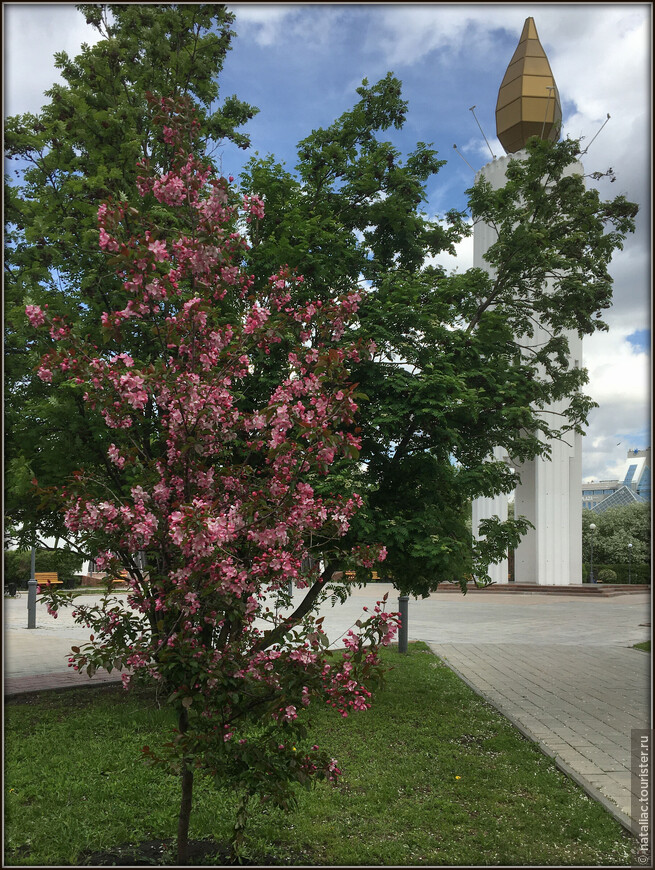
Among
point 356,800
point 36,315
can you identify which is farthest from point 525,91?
point 36,315

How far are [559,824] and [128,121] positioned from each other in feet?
A: 27.0

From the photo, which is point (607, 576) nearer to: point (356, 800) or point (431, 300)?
point (431, 300)

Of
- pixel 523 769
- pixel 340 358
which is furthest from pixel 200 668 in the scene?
pixel 523 769

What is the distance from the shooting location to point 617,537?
47406 millimetres

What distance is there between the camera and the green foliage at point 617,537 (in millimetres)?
46812

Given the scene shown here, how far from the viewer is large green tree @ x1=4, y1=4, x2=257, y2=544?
7.42m

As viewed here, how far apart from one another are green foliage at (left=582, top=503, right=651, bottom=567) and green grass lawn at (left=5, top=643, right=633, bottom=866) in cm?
4176

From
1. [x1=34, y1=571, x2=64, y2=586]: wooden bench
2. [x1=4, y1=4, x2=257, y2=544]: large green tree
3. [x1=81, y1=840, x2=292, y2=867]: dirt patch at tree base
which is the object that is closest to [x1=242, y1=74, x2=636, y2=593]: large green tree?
[x1=4, y1=4, x2=257, y2=544]: large green tree

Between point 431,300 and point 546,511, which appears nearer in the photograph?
point 431,300

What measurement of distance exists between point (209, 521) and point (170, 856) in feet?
8.43

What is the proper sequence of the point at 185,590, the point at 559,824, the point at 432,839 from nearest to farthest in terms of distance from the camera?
the point at 185,590
the point at 432,839
the point at 559,824

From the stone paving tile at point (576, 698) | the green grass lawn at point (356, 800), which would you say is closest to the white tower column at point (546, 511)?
the stone paving tile at point (576, 698)

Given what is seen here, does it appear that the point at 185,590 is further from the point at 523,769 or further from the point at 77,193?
the point at 77,193

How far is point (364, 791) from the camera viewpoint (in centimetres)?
582
